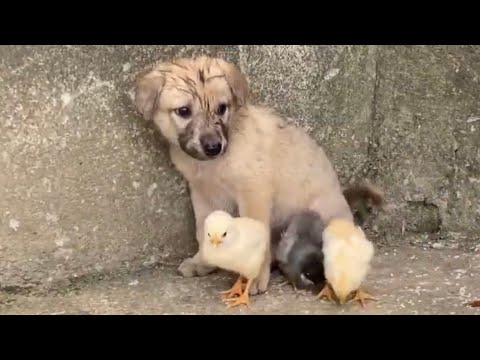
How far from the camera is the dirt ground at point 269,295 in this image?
12.0 ft

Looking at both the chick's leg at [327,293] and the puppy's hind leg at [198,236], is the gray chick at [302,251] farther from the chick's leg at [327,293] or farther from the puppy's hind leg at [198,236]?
the puppy's hind leg at [198,236]

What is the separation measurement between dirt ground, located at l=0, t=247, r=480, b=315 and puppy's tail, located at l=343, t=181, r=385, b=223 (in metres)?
0.38

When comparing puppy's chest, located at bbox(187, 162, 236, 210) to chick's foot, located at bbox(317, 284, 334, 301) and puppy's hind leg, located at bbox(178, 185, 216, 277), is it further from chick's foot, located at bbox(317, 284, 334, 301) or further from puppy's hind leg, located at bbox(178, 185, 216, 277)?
chick's foot, located at bbox(317, 284, 334, 301)

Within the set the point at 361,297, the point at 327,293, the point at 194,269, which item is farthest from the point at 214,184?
the point at 361,297

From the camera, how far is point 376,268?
13.6ft

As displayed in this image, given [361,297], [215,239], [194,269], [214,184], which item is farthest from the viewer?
[194,269]

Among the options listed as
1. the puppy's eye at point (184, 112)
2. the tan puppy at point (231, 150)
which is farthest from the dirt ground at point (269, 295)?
the puppy's eye at point (184, 112)

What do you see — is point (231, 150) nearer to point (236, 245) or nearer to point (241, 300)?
point (236, 245)

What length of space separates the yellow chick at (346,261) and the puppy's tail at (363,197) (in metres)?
0.75

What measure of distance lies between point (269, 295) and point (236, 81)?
94 centimetres

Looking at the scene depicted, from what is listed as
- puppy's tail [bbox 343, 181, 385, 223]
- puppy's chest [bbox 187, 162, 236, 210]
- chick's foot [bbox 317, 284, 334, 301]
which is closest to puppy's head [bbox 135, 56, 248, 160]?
puppy's chest [bbox 187, 162, 236, 210]

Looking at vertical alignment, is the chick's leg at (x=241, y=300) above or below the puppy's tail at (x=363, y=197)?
below

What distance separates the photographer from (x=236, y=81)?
3.87 m

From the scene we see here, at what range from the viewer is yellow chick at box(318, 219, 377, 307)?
3580mm
